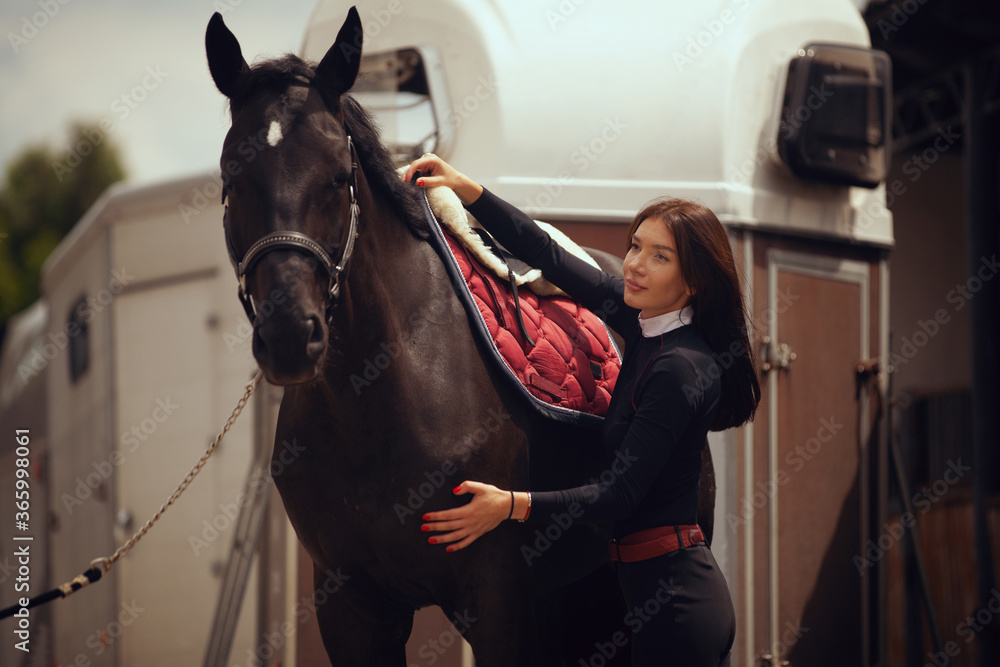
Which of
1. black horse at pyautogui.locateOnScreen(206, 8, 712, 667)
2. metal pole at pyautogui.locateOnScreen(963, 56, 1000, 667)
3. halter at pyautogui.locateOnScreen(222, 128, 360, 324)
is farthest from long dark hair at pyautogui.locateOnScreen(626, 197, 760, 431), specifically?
metal pole at pyautogui.locateOnScreen(963, 56, 1000, 667)

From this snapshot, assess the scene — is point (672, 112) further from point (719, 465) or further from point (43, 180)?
point (43, 180)

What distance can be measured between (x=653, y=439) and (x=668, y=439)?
4cm

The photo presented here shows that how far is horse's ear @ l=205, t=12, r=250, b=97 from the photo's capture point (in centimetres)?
213

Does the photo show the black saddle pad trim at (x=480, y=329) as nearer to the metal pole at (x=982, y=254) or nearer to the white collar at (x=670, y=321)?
the white collar at (x=670, y=321)

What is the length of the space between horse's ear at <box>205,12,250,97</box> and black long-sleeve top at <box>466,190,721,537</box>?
1193 mm

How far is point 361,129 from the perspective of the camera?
2.34 meters

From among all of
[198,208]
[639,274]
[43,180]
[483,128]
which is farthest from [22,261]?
[639,274]

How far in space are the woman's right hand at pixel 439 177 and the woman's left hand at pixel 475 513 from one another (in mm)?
967

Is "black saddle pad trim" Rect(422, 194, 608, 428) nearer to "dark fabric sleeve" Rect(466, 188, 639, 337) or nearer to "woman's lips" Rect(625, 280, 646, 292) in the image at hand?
"dark fabric sleeve" Rect(466, 188, 639, 337)

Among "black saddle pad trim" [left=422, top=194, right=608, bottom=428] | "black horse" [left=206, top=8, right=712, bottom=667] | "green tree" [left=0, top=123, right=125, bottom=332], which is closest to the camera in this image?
"black horse" [left=206, top=8, right=712, bottom=667]

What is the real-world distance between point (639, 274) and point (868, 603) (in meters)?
3.29

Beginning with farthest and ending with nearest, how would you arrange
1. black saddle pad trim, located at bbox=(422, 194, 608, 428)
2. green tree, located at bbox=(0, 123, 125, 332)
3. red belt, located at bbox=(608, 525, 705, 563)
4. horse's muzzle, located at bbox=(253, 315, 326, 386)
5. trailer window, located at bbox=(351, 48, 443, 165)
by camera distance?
green tree, located at bbox=(0, 123, 125, 332) → trailer window, located at bbox=(351, 48, 443, 165) → black saddle pad trim, located at bbox=(422, 194, 608, 428) → red belt, located at bbox=(608, 525, 705, 563) → horse's muzzle, located at bbox=(253, 315, 326, 386)

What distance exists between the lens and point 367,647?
2369 mm

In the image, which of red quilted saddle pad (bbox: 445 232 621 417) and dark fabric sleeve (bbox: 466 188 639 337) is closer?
red quilted saddle pad (bbox: 445 232 621 417)
